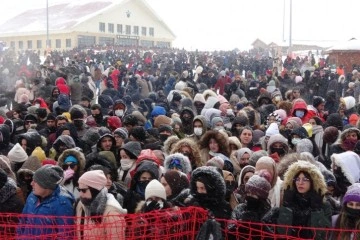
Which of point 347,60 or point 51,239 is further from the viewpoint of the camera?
point 347,60

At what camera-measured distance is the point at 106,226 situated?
405 cm

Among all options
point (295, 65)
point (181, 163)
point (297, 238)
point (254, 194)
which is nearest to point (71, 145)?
point (181, 163)

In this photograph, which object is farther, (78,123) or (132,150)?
(78,123)

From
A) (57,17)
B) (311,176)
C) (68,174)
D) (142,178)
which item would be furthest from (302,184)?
(57,17)

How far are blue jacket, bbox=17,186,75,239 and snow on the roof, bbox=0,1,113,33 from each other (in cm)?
4894

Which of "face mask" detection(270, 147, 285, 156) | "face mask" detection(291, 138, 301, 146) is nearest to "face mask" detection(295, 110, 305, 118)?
"face mask" detection(291, 138, 301, 146)

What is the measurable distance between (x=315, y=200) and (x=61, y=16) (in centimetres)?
5673

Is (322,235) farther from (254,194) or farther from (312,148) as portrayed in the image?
(312,148)

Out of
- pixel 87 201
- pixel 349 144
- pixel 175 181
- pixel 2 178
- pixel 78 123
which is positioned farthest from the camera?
pixel 78 123

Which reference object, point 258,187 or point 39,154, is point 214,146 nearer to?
point 39,154

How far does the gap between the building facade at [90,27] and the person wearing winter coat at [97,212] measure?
4626 cm

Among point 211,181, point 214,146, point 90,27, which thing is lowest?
point 214,146

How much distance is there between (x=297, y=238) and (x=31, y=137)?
4.16 meters

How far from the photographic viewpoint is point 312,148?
22.6 feet
